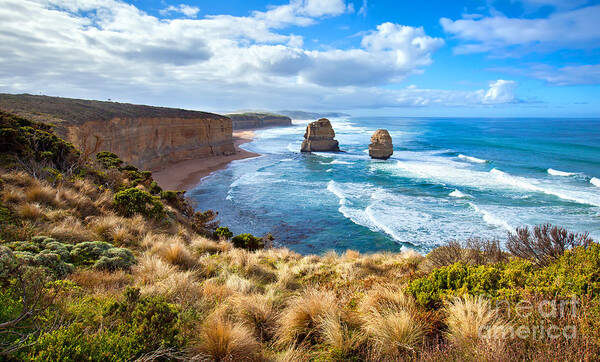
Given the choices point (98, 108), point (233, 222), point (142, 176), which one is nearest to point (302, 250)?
point (233, 222)

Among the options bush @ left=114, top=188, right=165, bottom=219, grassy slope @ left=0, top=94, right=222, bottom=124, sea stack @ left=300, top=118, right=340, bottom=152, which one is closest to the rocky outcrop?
sea stack @ left=300, top=118, right=340, bottom=152

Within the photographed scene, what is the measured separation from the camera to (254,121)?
4665 inches

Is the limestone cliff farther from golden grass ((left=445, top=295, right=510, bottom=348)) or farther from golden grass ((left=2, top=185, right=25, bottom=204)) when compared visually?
golden grass ((left=445, top=295, right=510, bottom=348))

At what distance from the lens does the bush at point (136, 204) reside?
33.4ft

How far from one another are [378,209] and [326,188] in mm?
8090

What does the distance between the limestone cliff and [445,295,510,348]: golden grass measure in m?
17.4

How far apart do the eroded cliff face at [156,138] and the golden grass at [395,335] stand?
75.1ft

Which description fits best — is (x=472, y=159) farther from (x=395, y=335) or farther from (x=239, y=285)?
(x=395, y=335)

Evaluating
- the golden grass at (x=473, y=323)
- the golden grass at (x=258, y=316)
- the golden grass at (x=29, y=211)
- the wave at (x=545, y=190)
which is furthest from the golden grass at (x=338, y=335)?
the wave at (x=545, y=190)

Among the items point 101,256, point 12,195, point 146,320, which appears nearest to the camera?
point 146,320

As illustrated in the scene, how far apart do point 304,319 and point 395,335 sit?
125 centimetres

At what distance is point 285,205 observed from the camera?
2358 centimetres

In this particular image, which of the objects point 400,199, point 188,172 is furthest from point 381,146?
point 188,172

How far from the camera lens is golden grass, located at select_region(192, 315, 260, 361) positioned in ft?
10.9
